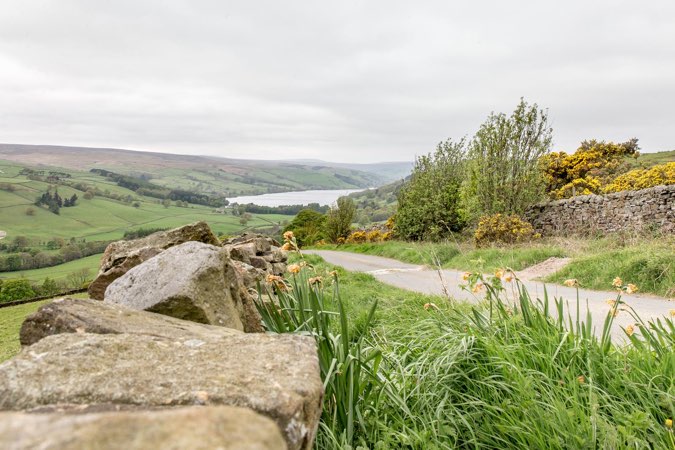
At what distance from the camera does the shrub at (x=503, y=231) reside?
18.3 meters

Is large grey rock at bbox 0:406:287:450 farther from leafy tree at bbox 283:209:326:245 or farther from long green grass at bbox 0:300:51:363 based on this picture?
leafy tree at bbox 283:209:326:245

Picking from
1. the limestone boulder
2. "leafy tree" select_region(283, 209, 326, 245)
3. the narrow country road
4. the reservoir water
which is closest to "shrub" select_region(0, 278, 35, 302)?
the limestone boulder

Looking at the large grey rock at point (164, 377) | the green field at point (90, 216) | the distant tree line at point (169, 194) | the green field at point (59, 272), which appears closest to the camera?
the large grey rock at point (164, 377)

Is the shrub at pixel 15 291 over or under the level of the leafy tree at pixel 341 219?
under

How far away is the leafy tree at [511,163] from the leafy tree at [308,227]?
20.3 meters

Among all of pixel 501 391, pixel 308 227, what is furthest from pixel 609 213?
pixel 308 227

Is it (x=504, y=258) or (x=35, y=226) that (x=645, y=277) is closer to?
(x=504, y=258)

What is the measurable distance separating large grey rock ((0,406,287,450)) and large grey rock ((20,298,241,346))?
53.9 inches

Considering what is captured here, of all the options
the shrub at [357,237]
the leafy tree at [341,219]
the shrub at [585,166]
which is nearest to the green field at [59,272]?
the leafy tree at [341,219]

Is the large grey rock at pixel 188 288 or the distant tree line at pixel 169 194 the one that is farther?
the distant tree line at pixel 169 194

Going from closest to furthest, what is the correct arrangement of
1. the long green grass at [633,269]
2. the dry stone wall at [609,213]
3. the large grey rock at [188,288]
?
the large grey rock at [188,288], the long green grass at [633,269], the dry stone wall at [609,213]

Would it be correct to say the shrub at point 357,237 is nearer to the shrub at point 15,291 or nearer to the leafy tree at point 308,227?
the leafy tree at point 308,227

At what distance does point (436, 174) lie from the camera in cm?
2684

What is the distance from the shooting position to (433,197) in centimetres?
2556
